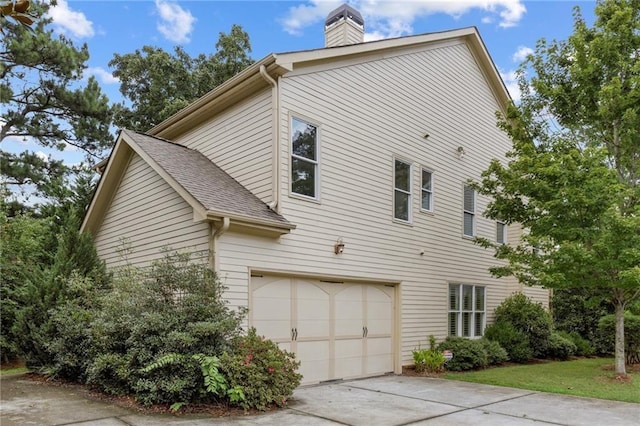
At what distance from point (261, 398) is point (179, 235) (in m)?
3.53

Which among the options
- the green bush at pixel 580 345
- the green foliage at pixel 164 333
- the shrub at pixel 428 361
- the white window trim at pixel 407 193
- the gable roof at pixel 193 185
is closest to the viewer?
the green foliage at pixel 164 333

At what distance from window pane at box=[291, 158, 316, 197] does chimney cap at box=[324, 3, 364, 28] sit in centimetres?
533

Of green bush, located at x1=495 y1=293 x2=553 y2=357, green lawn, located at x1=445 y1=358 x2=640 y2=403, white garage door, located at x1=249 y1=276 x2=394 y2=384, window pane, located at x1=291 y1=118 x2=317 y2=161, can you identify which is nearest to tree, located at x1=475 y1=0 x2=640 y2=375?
green lawn, located at x1=445 y1=358 x2=640 y2=403

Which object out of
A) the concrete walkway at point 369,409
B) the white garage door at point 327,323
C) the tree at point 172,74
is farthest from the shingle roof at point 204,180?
the tree at point 172,74

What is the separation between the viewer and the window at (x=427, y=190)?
506 inches

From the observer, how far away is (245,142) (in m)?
10.0

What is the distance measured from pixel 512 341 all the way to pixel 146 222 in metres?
10.4

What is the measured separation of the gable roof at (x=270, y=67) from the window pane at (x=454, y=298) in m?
6.68

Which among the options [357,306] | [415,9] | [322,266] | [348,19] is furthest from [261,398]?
[415,9]

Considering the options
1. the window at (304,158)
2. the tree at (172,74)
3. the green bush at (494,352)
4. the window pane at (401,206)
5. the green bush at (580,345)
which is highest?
the tree at (172,74)

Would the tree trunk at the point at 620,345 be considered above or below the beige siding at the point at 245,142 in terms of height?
below

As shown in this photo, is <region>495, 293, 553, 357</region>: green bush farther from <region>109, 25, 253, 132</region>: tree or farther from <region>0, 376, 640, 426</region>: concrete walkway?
<region>109, 25, 253, 132</region>: tree

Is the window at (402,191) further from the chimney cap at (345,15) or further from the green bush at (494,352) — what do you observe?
the chimney cap at (345,15)

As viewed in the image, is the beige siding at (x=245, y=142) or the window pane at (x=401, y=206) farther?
the window pane at (x=401, y=206)
